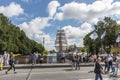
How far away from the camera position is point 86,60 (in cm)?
5241

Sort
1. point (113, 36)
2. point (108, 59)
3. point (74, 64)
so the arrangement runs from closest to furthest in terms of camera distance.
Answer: point (108, 59)
point (74, 64)
point (113, 36)

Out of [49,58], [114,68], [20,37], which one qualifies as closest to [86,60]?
[49,58]

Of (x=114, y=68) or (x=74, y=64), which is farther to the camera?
(x=74, y=64)

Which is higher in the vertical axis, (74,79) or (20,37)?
(20,37)

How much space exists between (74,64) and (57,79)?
12.6m

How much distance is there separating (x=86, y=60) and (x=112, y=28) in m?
35.9

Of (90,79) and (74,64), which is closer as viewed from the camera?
(90,79)

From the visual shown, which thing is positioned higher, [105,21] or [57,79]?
[105,21]

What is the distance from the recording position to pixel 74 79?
2264 cm

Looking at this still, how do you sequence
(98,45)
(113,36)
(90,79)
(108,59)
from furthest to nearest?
(98,45)
(113,36)
(108,59)
(90,79)

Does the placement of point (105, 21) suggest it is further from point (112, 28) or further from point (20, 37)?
point (20, 37)

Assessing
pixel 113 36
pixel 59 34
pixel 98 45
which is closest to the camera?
pixel 113 36

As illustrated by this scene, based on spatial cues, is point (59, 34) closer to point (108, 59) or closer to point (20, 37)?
point (20, 37)

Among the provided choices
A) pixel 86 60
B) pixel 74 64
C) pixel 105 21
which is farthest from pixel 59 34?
pixel 74 64
